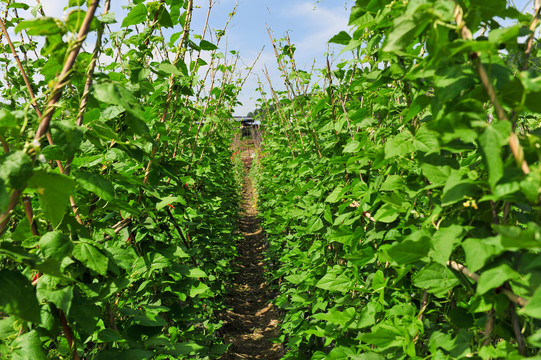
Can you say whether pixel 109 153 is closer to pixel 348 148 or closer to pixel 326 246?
pixel 348 148

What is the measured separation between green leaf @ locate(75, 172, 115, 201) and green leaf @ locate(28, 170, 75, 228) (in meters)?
0.21

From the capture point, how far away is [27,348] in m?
1.05

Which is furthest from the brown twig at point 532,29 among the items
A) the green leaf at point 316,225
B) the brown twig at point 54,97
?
the green leaf at point 316,225

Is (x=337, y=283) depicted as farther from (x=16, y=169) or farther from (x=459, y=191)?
(x=16, y=169)

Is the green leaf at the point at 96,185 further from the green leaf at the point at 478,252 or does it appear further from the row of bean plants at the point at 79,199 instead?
the green leaf at the point at 478,252

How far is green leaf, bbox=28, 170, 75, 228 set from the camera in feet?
2.93

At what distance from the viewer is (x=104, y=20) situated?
119 cm

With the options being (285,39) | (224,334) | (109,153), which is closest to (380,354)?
(109,153)

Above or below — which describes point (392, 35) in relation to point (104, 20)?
below

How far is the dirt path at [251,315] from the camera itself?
15.4ft

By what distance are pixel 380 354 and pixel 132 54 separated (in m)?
1.79

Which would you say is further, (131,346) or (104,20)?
(131,346)

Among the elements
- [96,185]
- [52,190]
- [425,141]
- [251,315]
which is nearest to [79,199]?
[96,185]

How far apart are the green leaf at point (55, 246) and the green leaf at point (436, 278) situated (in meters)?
1.07
